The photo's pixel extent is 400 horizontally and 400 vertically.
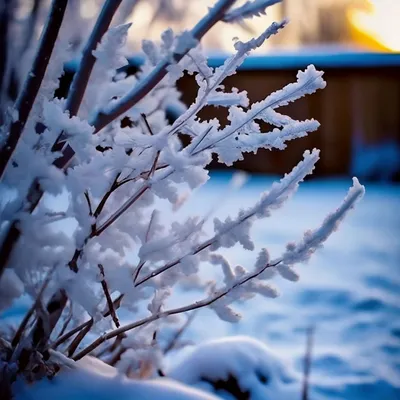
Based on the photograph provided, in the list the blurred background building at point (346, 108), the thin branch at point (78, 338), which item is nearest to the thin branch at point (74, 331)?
the thin branch at point (78, 338)

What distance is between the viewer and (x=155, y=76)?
1.09 m

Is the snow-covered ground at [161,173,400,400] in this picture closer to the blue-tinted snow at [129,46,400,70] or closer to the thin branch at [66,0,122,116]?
the thin branch at [66,0,122,116]

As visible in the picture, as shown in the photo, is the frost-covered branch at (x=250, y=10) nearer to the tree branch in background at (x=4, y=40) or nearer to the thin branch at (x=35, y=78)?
the thin branch at (x=35, y=78)

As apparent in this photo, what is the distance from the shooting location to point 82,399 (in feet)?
4.02

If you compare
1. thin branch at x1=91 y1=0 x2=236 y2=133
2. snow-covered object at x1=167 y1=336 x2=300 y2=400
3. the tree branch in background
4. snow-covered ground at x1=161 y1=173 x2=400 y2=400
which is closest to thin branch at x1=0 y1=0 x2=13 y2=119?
the tree branch in background

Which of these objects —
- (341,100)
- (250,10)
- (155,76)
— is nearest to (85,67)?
(155,76)

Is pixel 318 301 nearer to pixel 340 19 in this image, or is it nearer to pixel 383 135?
pixel 383 135

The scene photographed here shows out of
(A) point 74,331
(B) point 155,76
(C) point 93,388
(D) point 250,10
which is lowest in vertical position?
(C) point 93,388

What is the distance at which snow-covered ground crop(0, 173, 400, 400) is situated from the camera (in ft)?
8.37

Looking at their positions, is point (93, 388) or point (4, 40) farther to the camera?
point (4, 40)

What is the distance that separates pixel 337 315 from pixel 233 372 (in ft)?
5.89

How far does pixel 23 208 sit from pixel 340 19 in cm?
2268

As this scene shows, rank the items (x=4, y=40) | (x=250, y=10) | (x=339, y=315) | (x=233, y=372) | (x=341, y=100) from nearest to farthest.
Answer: (x=250, y=10) < (x=233, y=372) < (x=4, y=40) < (x=339, y=315) < (x=341, y=100)

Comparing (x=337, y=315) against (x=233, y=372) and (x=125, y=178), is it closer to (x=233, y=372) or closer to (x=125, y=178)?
(x=233, y=372)
